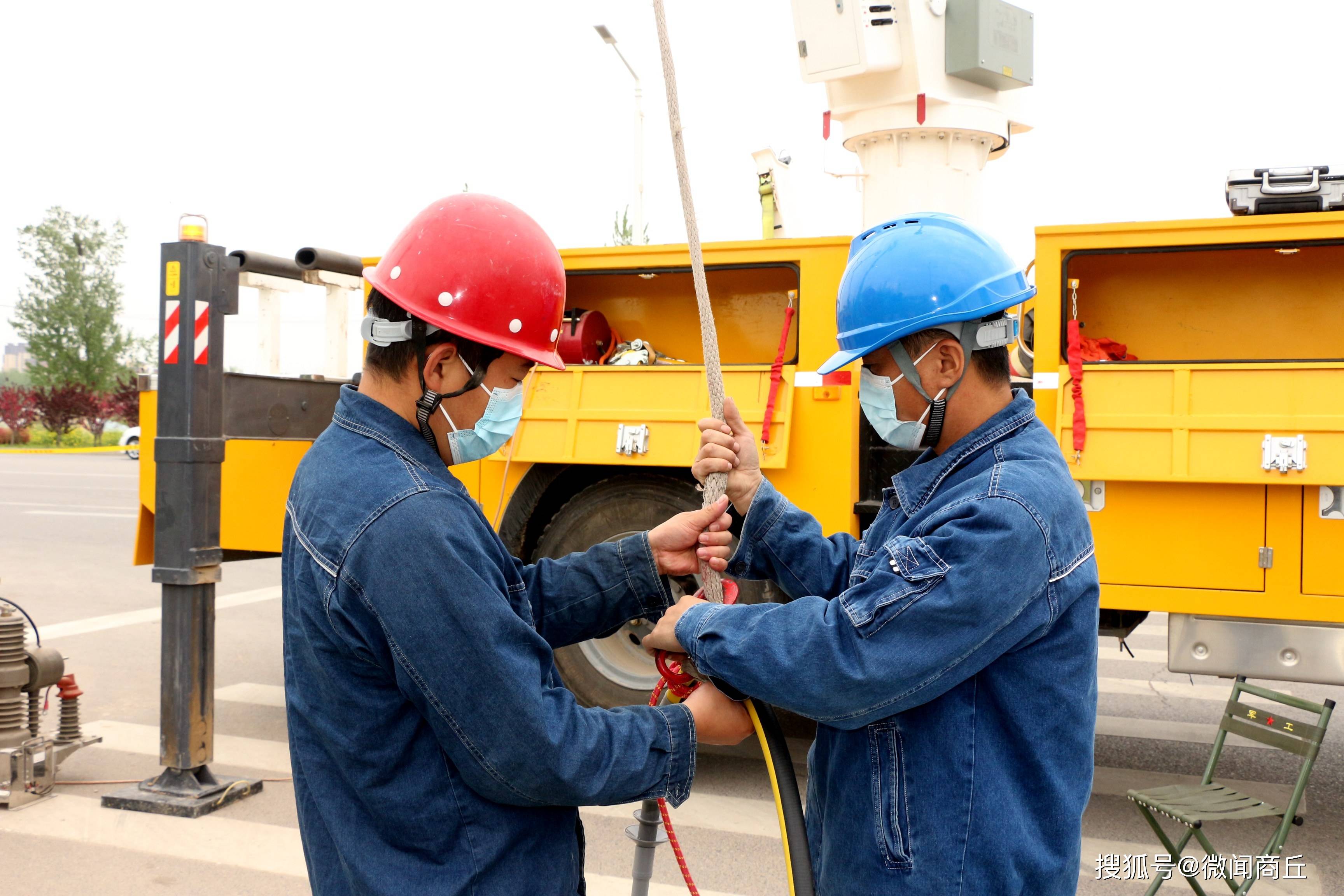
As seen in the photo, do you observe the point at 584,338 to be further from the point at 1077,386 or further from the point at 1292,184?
the point at 1292,184

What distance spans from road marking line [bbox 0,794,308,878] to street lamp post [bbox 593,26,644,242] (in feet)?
19.8

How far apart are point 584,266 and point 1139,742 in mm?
4043

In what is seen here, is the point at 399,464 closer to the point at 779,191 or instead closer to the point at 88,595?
the point at 779,191

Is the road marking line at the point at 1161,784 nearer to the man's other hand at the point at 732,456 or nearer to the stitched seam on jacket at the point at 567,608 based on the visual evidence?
the man's other hand at the point at 732,456

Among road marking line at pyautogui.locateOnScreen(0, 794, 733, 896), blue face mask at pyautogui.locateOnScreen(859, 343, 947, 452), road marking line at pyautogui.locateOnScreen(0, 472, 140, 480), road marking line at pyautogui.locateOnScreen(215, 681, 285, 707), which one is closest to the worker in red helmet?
blue face mask at pyautogui.locateOnScreen(859, 343, 947, 452)

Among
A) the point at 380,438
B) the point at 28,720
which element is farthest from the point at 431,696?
the point at 28,720

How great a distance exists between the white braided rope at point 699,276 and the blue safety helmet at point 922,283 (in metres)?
0.23

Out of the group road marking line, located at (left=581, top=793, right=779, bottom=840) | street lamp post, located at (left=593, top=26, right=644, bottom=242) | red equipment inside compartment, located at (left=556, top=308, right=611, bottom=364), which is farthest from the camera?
street lamp post, located at (left=593, top=26, right=644, bottom=242)

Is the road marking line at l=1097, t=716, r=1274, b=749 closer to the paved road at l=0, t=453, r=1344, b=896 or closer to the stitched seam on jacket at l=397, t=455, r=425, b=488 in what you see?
the paved road at l=0, t=453, r=1344, b=896

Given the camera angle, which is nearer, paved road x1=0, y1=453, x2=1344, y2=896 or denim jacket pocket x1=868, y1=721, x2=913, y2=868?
denim jacket pocket x1=868, y1=721, x2=913, y2=868

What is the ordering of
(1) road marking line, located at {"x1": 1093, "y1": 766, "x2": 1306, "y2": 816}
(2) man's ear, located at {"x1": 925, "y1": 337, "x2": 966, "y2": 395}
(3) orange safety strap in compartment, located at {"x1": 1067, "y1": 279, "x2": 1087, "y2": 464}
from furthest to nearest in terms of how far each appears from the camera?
(1) road marking line, located at {"x1": 1093, "y1": 766, "x2": 1306, "y2": 816} → (3) orange safety strap in compartment, located at {"x1": 1067, "y1": 279, "x2": 1087, "y2": 464} → (2) man's ear, located at {"x1": 925, "y1": 337, "x2": 966, "y2": 395}

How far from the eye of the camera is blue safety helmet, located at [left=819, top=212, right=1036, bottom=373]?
6.10 feet

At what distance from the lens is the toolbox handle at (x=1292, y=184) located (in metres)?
4.41

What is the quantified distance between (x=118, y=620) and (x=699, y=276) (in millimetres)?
8342
